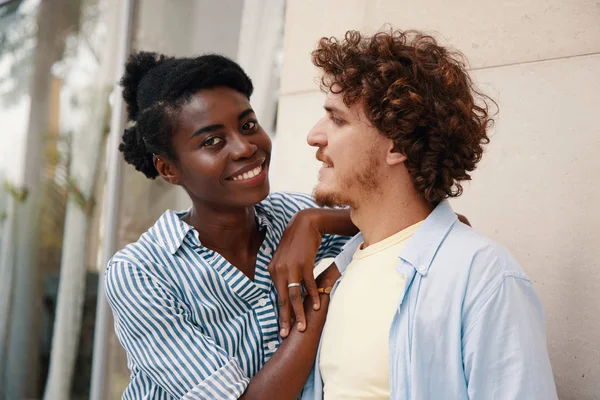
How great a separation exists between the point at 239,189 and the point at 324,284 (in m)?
0.36

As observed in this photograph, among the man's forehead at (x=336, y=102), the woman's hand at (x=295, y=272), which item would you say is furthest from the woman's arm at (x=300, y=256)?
the man's forehead at (x=336, y=102)

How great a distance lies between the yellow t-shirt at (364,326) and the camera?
1644mm

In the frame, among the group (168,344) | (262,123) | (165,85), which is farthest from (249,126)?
(262,123)

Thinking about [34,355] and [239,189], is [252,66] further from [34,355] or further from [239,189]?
[34,355]

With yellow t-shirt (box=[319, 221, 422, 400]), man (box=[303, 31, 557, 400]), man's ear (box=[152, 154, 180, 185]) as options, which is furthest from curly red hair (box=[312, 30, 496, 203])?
man's ear (box=[152, 154, 180, 185])

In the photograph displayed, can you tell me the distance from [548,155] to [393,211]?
55cm

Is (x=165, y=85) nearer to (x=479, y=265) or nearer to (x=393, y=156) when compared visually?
(x=393, y=156)

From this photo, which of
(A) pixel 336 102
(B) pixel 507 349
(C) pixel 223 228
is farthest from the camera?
(C) pixel 223 228

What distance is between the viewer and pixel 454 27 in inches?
90.2

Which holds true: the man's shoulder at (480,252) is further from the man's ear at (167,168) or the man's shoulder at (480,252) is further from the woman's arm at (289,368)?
the man's ear at (167,168)

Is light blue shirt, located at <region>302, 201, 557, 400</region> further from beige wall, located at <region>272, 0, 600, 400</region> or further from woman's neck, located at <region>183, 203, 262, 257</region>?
woman's neck, located at <region>183, 203, 262, 257</region>

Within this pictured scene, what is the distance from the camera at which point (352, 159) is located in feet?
5.85

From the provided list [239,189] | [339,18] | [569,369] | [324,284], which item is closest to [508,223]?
[569,369]

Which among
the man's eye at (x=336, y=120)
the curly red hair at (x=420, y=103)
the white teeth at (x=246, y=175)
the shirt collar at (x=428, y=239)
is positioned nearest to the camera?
the shirt collar at (x=428, y=239)
